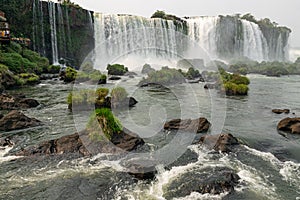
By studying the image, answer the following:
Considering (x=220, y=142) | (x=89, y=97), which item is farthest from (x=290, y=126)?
(x=89, y=97)

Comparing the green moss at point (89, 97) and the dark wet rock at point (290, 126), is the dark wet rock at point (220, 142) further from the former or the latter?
the green moss at point (89, 97)

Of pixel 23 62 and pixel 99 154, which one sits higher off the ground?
pixel 23 62

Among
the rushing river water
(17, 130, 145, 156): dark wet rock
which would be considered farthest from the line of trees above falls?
(17, 130, 145, 156): dark wet rock

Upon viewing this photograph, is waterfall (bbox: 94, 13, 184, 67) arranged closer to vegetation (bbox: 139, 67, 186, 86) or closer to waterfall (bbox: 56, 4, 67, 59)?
waterfall (bbox: 56, 4, 67, 59)

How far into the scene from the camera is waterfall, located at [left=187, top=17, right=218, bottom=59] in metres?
61.2

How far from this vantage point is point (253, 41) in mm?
69375

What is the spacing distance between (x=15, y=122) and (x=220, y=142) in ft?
29.3

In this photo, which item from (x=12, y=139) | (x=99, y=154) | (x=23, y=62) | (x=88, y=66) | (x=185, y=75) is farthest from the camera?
(x=88, y=66)

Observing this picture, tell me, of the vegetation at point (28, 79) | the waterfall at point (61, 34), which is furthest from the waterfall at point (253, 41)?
the vegetation at point (28, 79)

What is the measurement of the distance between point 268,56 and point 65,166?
77.5m

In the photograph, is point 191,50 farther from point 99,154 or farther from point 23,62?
point 99,154

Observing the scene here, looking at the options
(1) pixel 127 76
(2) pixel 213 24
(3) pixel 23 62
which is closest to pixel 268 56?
(2) pixel 213 24

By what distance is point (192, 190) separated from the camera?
7.41 metres

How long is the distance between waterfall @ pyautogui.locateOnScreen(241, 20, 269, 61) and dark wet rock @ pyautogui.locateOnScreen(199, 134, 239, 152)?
61750 mm
